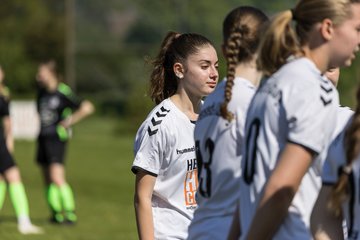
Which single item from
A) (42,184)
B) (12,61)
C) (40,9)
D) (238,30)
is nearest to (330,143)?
(238,30)

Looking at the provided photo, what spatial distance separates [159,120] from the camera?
549 centimetres

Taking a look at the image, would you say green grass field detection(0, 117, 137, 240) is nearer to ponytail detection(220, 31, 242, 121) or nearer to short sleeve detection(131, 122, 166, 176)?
short sleeve detection(131, 122, 166, 176)

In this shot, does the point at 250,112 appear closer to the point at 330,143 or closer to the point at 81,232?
the point at 330,143

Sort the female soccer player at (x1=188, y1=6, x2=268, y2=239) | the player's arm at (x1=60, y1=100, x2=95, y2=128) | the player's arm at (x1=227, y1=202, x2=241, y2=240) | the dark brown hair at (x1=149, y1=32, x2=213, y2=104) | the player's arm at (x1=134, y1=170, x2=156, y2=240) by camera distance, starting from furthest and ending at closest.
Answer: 1. the player's arm at (x1=60, y1=100, x2=95, y2=128)
2. the dark brown hair at (x1=149, y1=32, x2=213, y2=104)
3. the player's arm at (x1=134, y1=170, x2=156, y2=240)
4. the female soccer player at (x1=188, y1=6, x2=268, y2=239)
5. the player's arm at (x1=227, y1=202, x2=241, y2=240)

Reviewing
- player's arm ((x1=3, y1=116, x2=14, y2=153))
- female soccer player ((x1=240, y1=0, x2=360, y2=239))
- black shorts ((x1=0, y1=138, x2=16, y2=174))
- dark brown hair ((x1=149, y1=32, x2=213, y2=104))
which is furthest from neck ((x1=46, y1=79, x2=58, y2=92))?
female soccer player ((x1=240, y1=0, x2=360, y2=239))

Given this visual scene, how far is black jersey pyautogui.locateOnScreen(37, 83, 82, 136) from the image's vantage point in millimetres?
16047

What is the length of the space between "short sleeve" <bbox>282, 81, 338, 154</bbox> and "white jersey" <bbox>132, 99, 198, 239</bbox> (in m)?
1.82

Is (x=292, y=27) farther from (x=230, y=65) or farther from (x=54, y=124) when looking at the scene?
(x=54, y=124)

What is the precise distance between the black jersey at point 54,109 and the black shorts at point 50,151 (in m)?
0.16

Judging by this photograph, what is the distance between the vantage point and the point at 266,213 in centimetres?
372

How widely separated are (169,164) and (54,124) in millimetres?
10792

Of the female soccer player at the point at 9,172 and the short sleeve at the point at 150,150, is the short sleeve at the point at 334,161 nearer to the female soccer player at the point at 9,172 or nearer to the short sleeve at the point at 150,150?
the short sleeve at the point at 150,150

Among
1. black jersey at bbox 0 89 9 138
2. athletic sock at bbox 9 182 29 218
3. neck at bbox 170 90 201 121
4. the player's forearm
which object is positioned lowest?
athletic sock at bbox 9 182 29 218

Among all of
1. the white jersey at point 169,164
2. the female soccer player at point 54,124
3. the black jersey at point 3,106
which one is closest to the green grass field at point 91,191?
the female soccer player at point 54,124
